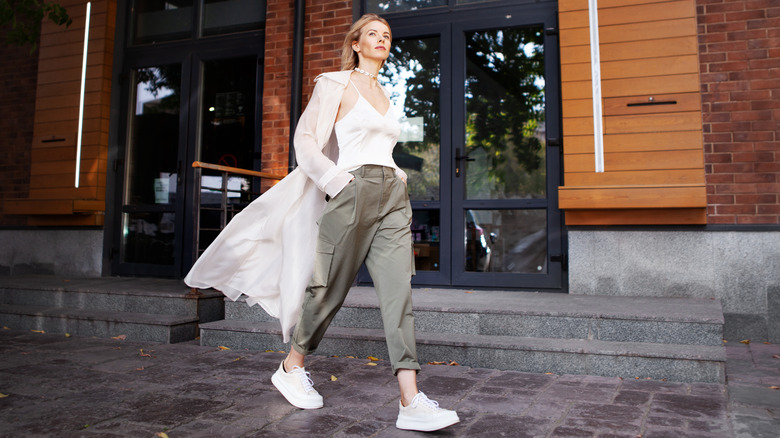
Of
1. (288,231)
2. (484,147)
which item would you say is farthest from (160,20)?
(288,231)

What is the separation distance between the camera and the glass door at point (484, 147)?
5.21 m

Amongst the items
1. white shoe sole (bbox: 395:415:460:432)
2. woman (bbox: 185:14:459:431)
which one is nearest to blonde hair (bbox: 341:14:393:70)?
woman (bbox: 185:14:459:431)

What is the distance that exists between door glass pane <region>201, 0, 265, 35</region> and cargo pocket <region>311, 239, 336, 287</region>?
14.4 ft

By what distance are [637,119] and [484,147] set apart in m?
1.32

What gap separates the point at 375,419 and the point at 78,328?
10.8ft

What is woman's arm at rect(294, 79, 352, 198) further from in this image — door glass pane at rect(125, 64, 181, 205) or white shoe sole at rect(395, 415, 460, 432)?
door glass pane at rect(125, 64, 181, 205)

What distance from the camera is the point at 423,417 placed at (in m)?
2.39

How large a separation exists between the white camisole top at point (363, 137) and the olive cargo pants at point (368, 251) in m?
0.05

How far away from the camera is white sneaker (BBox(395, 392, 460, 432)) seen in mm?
2375

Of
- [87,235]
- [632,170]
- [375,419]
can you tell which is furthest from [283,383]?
[87,235]

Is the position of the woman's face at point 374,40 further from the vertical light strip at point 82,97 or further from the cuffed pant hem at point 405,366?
→ the vertical light strip at point 82,97

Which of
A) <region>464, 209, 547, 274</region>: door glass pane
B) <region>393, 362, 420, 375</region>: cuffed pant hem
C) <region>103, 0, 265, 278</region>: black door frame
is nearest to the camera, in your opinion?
<region>393, 362, 420, 375</region>: cuffed pant hem

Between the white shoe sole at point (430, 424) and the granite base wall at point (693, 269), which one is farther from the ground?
the granite base wall at point (693, 269)

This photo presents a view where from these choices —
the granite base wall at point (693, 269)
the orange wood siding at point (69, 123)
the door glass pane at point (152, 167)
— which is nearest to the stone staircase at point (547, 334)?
the granite base wall at point (693, 269)
